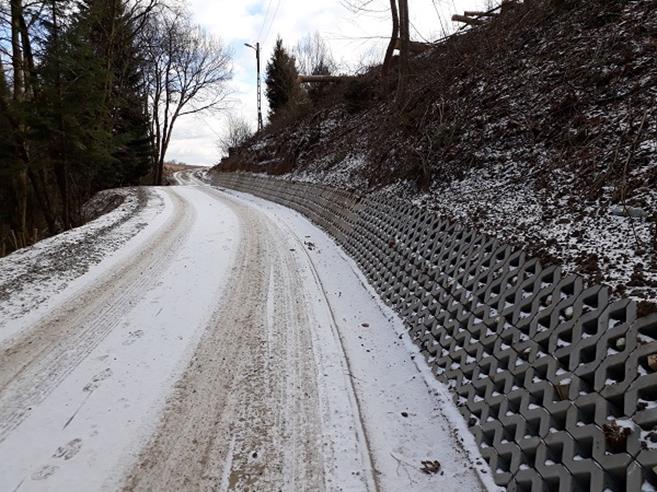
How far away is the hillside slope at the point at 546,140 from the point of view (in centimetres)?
323

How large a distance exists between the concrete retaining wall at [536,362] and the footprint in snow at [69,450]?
9.33 feet

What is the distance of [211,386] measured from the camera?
351cm

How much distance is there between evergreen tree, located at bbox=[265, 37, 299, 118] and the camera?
1125 inches

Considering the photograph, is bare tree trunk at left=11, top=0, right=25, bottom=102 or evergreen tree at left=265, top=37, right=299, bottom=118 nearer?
bare tree trunk at left=11, top=0, right=25, bottom=102

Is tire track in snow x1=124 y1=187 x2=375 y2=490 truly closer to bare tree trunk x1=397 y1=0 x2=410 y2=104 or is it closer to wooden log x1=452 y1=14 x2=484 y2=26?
bare tree trunk x1=397 y1=0 x2=410 y2=104

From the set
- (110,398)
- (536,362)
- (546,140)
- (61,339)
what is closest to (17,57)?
(61,339)

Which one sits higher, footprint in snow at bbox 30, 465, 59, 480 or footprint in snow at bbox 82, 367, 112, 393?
footprint in snow at bbox 82, 367, 112, 393

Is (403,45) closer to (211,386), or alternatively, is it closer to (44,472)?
(211,386)

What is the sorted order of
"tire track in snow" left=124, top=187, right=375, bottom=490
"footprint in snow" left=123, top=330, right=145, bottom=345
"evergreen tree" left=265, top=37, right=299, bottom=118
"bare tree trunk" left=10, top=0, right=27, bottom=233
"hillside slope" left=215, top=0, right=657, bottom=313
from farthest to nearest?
"evergreen tree" left=265, top=37, right=299, bottom=118, "bare tree trunk" left=10, top=0, right=27, bottom=233, "footprint in snow" left=123, top=330, right=145, bottom=345, "hillside slope" left=215, top=0, right=657, bottom=313, "tire track in snow" left=124, top=187, right=375, bottom=490

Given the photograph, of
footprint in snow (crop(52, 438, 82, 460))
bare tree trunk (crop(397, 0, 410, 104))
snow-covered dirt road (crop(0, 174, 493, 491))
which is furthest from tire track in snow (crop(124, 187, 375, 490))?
bare tree trunk (crop(397, 0, 410, 104))

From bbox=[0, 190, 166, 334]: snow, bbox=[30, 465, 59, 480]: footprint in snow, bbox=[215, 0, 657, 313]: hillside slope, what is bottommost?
bbox=[30, 465, 59, 480]: footprint in snow

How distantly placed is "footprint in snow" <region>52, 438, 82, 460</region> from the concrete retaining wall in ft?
9.33

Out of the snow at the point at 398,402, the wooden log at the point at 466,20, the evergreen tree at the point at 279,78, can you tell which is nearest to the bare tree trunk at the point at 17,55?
the snow at the point at 398,402

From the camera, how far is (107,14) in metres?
15.6
